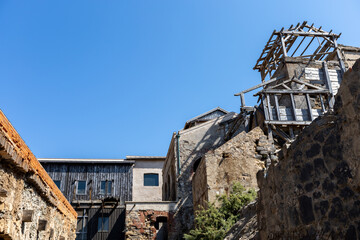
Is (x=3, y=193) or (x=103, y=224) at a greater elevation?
(x=103, y=224)

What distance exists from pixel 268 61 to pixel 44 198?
22136 mm

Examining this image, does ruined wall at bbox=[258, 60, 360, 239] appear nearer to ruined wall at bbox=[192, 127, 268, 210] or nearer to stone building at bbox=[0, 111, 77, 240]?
stone building at bbox=[0, 111, 77, 240]

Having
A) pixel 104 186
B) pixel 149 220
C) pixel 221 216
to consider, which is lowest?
pixel 221 216

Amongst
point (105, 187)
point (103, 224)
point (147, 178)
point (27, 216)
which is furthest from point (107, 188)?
point (27, 216)

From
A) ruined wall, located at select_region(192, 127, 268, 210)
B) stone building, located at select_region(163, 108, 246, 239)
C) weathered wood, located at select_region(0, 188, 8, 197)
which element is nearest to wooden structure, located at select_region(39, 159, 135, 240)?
stone building, located at select_region(163, 108, 246, 239)

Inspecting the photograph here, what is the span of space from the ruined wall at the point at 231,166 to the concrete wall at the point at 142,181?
1162 cm

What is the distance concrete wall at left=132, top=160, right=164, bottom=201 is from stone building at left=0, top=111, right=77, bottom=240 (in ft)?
64.5

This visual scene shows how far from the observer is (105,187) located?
2748 centimetres

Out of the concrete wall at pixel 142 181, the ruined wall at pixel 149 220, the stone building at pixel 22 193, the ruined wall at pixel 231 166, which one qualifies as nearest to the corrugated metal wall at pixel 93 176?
the concrete wall at pixel 142 181

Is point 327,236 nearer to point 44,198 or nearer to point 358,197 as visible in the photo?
point 358,197

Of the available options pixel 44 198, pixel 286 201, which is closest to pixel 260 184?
pixel 286 201

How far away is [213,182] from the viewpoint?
15.3 metres

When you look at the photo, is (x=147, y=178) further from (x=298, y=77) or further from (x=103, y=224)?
(x=298, y=77)

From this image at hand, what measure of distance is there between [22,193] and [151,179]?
23279 mm
